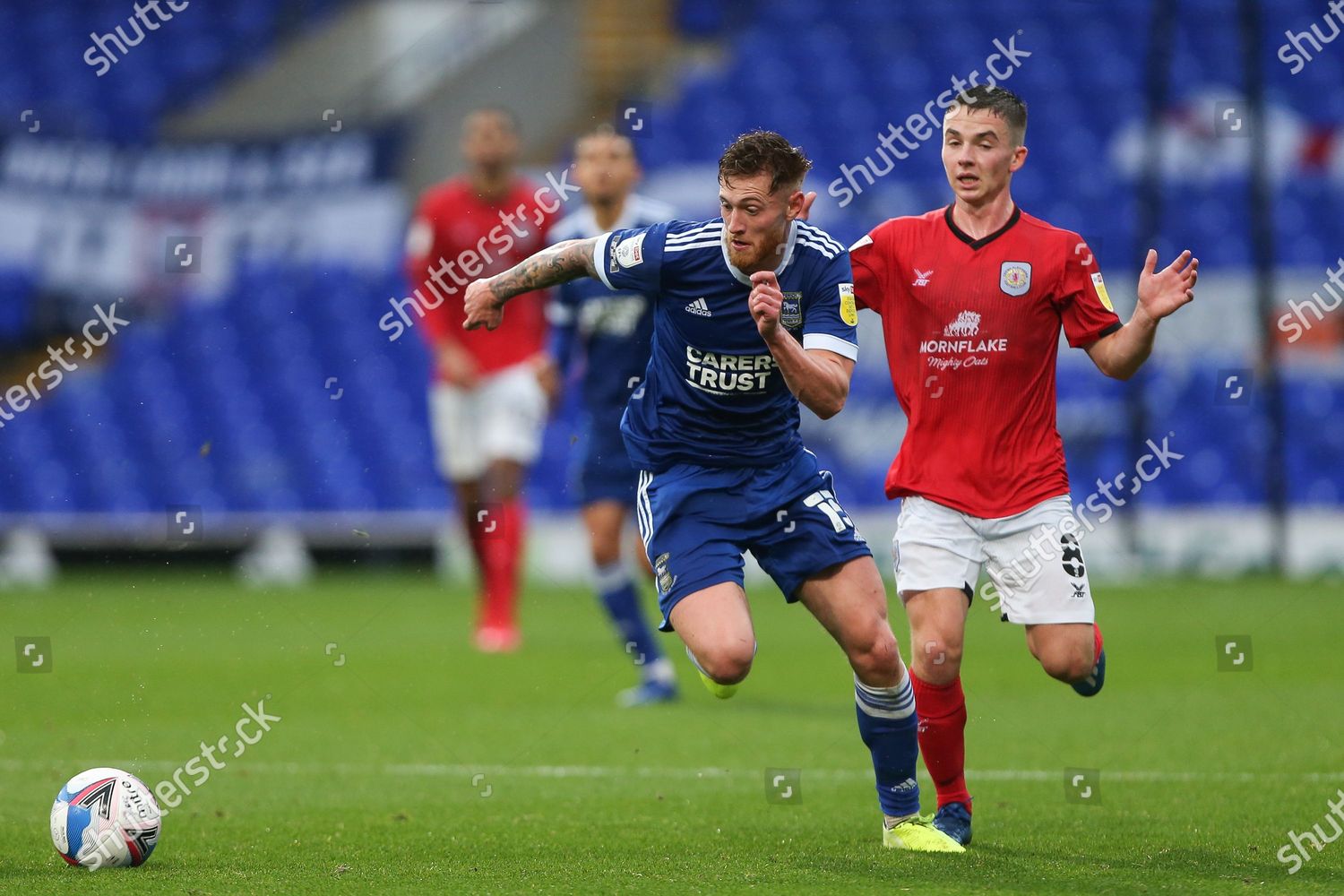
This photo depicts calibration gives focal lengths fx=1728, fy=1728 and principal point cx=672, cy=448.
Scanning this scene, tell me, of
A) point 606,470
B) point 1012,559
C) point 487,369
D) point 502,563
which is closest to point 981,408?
point 1012,559

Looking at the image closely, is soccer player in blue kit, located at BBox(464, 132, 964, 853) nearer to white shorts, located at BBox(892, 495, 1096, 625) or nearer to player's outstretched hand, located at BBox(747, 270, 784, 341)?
white shorts, located at BBox(892, 495, 1096, 625)

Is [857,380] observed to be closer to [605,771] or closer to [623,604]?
[623,604]

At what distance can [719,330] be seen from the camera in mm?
5254

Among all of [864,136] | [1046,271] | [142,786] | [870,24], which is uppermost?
[870,24]

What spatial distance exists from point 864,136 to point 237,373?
6.66 meters

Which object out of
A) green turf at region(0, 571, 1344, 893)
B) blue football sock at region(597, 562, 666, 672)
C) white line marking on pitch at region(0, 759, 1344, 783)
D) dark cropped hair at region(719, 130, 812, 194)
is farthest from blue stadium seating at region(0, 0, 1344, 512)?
dark cropped hair at region(719, 130, 812, 194)

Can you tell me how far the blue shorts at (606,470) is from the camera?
859 cm

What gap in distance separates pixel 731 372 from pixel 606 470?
339cm

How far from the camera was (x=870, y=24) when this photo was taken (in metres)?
17.8

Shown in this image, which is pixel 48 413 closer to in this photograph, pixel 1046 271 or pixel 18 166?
pixel 18 166

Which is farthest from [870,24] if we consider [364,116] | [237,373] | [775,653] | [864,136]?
[775,653]

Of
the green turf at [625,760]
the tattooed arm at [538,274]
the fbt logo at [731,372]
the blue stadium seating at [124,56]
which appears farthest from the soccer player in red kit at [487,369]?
the blue stadium seating at [124,56]

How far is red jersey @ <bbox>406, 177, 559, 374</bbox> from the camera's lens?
33.8ft

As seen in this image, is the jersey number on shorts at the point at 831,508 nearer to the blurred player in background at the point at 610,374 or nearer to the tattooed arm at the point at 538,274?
the tattooed arm at the point at 538,274
